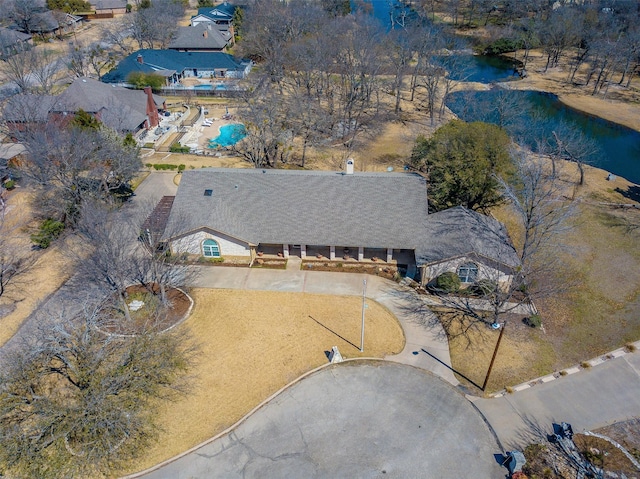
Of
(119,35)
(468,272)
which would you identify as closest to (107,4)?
(119,35)

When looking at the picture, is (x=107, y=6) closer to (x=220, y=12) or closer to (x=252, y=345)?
(x=220, y=12)

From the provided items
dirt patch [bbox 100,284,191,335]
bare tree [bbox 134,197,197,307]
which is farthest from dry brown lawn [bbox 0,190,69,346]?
bare tree [bbox 134,197,197,307]

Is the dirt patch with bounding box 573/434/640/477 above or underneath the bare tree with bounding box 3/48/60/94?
underneath

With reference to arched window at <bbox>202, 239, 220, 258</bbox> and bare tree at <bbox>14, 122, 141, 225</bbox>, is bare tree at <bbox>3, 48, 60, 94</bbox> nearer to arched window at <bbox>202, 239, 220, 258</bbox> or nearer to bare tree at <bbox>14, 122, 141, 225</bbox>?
bare tree at <bbox>14, 122, 141, 225</bbox>

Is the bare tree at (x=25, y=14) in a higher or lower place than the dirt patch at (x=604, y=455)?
higher

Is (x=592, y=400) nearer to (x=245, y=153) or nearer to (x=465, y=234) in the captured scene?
(x=465, y=234)

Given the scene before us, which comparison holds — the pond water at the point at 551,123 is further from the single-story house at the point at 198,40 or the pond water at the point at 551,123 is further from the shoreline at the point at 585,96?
the single-story house at the point at 198,40

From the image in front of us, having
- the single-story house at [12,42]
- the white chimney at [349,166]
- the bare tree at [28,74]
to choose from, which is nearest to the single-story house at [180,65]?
the bare tree at [28,74]
